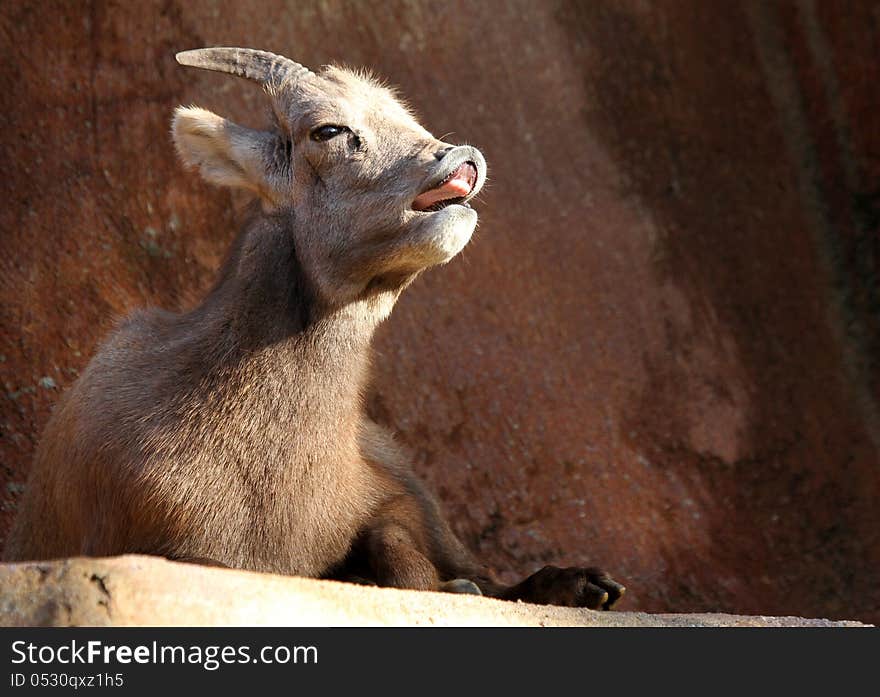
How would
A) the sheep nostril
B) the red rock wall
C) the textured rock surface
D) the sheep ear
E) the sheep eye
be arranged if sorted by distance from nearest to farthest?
the textured rock surface, the sheep nostril, the sheep eye, the sheep ear, the red rock wall

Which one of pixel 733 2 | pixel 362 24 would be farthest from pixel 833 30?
pixel 362 24

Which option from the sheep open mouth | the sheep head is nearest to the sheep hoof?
the sheep head

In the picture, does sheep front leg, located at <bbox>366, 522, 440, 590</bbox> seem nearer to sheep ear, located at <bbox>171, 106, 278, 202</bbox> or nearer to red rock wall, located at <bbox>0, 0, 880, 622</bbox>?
sheep ear, located at <bbox>171, 106, 278, 202</bbox>

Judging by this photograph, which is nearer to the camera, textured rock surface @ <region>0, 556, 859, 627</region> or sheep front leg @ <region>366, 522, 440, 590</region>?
textured rock surface @ <region>0, 556, 859, 627</region>

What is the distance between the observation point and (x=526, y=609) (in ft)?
17.7

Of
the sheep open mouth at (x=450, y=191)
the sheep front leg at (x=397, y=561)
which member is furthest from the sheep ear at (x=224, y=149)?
the sheep front leg at (x=397, y=561)

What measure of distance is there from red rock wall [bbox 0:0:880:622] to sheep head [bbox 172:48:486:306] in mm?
2407

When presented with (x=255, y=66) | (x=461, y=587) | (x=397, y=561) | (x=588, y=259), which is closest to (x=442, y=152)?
(x=255, y=66)

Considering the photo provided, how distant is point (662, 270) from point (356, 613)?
6.44m

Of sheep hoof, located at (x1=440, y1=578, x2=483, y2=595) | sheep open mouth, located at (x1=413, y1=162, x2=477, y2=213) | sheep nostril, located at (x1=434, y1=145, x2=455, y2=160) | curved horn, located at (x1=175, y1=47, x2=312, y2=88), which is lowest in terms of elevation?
sheep hoof, located at (x1=440, y1=578, x2=483, y2=595)

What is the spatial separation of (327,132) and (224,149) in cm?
63

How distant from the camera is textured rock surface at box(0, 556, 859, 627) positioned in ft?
14.0

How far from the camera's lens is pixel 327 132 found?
6.65 meters

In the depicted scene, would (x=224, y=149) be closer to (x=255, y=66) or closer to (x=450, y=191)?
(x=255, y=66)
